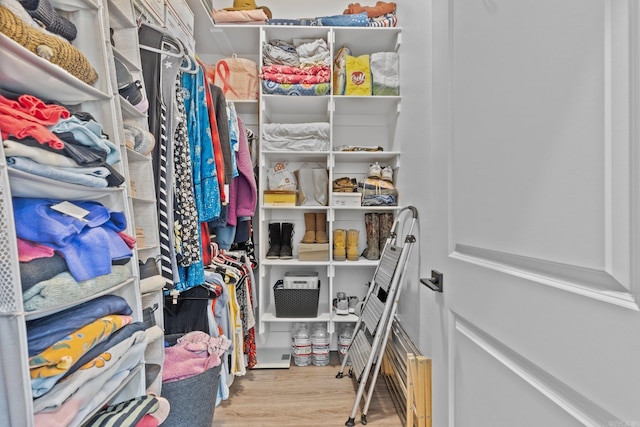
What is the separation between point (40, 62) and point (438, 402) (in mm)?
1309

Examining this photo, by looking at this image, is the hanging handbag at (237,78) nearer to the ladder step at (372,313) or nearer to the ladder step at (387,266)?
the ladder step at (387,266)

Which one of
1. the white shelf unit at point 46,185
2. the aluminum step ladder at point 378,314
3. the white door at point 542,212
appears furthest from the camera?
the aluminum step ladder at point 378,314

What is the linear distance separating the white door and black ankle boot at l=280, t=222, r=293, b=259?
1.64 metres

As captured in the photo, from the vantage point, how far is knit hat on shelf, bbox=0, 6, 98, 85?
66cm

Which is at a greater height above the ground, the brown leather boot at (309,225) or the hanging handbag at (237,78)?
the hanging handbag at (237,78)

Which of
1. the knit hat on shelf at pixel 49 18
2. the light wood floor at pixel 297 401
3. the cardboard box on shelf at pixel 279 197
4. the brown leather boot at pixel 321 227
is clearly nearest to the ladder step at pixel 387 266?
the brown leather boot at pixel 321 227

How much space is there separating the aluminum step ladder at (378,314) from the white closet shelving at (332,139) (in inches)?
12.8

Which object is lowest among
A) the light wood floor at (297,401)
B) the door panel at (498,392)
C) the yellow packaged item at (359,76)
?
the light wood floor at (297,401)

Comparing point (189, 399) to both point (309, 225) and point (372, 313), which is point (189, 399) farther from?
point (309, 225)

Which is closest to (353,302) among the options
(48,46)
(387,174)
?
(387,174)

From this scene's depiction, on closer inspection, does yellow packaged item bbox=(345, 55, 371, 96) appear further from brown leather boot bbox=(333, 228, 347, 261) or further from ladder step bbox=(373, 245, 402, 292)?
ladder step bbox=(373, 245, 402, 292)

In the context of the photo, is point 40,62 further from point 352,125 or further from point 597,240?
point 352,125

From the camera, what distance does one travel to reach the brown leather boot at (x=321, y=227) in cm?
253

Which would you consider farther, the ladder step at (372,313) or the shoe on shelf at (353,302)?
the shoe on shelf at (353,302)
